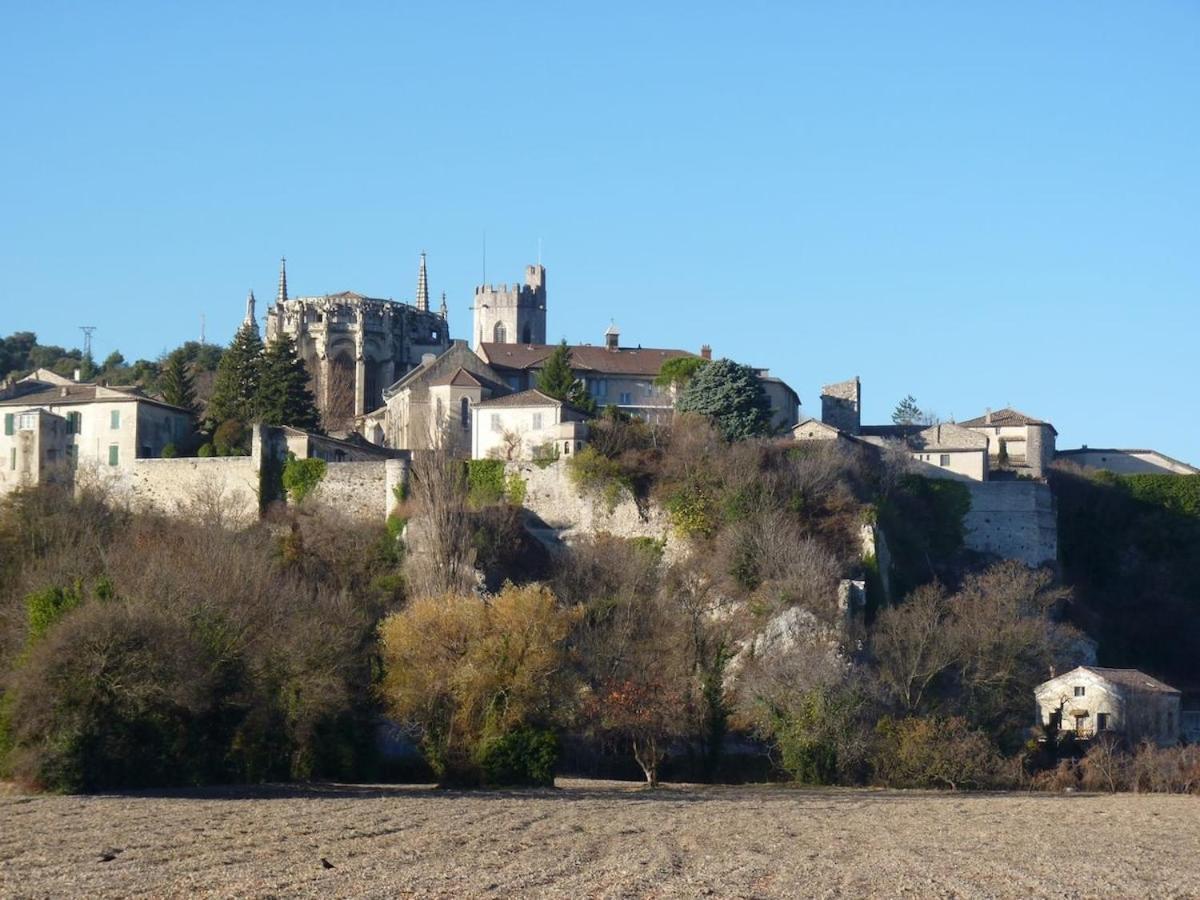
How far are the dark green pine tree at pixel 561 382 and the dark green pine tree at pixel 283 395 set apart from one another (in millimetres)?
7673

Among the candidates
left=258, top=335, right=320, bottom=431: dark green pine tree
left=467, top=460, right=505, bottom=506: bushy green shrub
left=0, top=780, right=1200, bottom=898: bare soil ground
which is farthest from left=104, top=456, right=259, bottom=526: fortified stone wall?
left=0, top=780, right=1200, bottom=898: bare soil ground

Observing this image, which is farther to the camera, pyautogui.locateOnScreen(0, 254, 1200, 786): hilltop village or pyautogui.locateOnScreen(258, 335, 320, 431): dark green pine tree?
pyautogui.locateOnScreen(258, 335, 320, 431): dark green pine tree

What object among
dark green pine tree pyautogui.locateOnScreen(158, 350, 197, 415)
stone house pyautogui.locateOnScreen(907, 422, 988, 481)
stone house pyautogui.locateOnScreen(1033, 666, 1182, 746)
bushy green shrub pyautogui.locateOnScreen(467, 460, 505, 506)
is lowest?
stone house pyautogui.locateOnScreen(1033, 666, 1182, 746)

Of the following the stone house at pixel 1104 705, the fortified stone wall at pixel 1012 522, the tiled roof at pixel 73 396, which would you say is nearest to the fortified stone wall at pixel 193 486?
the tiled roof at pixel 73 396

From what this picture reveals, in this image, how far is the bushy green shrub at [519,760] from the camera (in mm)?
45812

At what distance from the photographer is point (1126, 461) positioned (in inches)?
3056

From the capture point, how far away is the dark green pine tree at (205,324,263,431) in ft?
218

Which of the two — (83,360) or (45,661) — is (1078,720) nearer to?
(45,661)

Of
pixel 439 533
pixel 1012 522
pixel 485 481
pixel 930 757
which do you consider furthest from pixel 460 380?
pixel 930 757

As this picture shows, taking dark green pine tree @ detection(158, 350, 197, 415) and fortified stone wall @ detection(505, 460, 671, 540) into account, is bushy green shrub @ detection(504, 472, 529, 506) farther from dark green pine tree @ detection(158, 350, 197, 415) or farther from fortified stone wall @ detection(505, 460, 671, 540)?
dark green pine tree @ detection(158, 350, 197, 415)

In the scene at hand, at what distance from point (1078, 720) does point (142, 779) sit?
27.2 meters

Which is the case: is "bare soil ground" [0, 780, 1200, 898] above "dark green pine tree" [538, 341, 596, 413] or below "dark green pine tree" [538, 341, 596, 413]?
below

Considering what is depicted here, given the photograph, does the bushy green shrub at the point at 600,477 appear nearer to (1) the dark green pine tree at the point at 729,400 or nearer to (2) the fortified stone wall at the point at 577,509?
(2) the fortified stone wall at the point at 577,509

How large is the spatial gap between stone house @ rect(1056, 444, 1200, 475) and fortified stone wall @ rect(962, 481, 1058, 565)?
1020 centimetres
